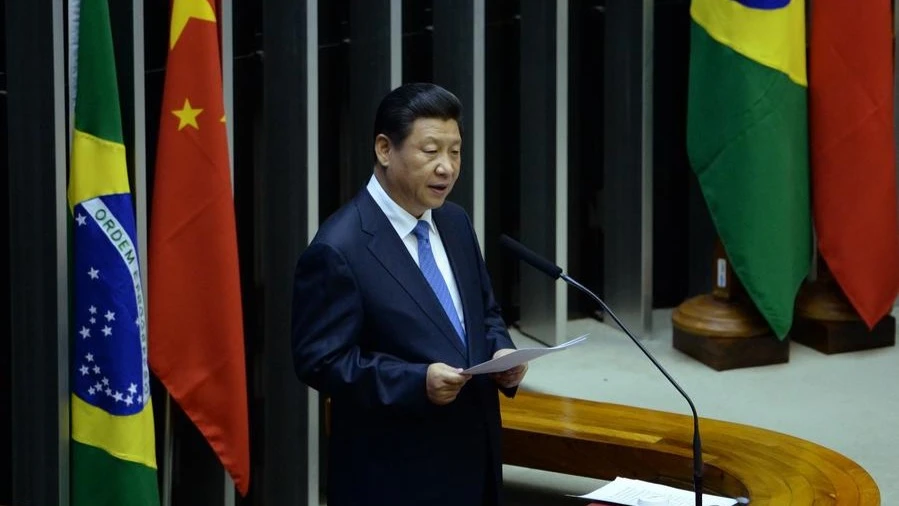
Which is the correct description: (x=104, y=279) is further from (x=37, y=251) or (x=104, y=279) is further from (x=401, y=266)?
(x=401, y=266)

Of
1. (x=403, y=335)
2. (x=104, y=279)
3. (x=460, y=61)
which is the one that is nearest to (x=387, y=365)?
(x=403, y=335)

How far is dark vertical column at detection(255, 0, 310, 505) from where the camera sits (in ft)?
13.6

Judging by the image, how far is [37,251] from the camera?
3730 mm

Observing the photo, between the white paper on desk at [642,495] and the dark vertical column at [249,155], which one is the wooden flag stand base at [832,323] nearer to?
the dark vertical column at [249,155]

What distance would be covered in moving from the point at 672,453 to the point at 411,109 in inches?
44.6

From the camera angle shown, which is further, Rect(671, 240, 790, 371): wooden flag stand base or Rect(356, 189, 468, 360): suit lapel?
Rect(671, 240, 790, 371): wooden flag stand base

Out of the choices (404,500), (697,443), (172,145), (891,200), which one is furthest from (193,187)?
(891,200)

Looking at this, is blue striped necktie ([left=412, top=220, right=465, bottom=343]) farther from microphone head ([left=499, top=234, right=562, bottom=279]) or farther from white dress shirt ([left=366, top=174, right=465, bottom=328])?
microphone head ([left=499, top=234, right=562, bottom=279])

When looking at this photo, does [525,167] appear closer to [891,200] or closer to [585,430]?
[891,200]

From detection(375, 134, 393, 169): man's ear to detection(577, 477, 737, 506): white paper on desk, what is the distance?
2.38ft

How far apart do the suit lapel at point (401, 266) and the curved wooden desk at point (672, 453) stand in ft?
2.63

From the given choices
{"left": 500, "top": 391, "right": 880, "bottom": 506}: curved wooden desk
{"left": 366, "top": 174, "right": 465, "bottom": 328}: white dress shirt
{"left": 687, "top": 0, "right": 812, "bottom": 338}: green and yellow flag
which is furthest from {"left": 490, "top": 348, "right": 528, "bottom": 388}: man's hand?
{"left": 687, "top": 0, "right": 812, "bottom": 338}: green and yellow flag

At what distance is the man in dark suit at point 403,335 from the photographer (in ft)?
7.80

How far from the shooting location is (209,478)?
424 cm
